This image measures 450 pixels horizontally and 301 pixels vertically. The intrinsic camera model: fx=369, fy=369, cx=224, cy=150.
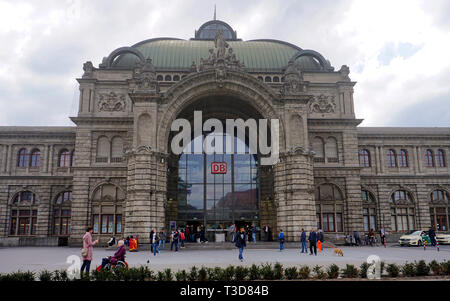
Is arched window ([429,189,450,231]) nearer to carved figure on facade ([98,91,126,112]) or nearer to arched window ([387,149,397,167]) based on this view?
arched window ([387,149,397,167])

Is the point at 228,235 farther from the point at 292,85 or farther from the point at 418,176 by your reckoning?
the point at 418,176

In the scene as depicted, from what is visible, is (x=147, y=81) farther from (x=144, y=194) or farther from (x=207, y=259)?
(x=207, y=259)

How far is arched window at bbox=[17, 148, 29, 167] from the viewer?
148ft

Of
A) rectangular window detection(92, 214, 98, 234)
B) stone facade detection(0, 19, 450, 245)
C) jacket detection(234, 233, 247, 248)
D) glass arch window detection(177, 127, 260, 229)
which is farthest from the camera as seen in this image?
glass arch window detection(177, 127, 260, 229)

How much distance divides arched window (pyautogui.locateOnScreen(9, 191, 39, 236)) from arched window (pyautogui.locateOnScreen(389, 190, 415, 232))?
43032 mm

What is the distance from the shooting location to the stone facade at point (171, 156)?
34156 mm

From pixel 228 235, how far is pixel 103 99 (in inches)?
828

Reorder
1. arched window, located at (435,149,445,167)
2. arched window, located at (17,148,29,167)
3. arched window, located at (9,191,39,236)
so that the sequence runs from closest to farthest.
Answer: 1. arched window, located at (9,191,39,236)
2. arched window, located at (17,148,29,167)
3. arched window, located at (435,149,445,167)

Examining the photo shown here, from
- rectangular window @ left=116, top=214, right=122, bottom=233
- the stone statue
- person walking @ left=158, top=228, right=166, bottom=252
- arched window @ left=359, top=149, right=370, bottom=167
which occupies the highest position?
the stone statue

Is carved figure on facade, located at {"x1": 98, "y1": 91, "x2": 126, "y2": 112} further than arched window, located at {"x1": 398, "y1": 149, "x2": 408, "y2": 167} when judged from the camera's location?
No

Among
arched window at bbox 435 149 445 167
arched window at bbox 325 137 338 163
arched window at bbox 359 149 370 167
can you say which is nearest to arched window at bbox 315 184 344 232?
arched window at bbox 325 137 338 163

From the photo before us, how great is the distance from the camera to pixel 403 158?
47219 mm

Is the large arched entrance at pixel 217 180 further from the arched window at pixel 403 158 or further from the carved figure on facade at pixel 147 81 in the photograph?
the arched window at pixel 403 158
